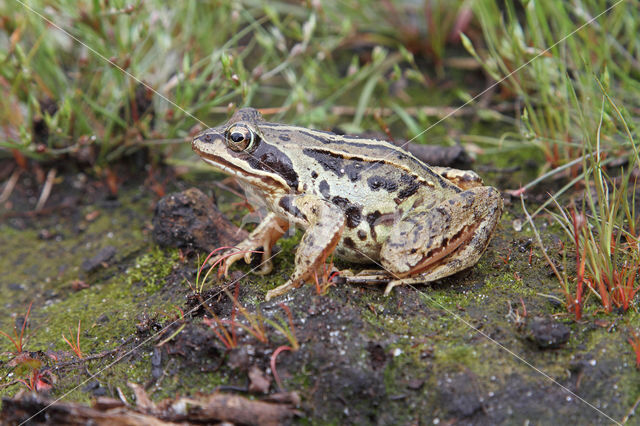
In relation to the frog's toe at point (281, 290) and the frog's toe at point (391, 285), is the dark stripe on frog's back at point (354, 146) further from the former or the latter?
the frog's toe at point (281, 290)

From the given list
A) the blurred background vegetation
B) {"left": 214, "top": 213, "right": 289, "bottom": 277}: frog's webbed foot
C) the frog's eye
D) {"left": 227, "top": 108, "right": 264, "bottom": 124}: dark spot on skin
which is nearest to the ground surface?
{"left": 214, "top": 213, "right": 289, "bottom": 277}: frog's webbed foot

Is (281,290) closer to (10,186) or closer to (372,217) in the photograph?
(372,217)

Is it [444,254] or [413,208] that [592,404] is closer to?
[444,254]

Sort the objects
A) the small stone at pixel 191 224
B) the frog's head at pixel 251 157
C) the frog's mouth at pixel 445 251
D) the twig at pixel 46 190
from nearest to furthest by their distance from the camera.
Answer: the frog's mouth at pixel 445 251 < the frog's head at pixel 251 157 < the small stone at pixel 191 224 < the twig at pixel 46 190

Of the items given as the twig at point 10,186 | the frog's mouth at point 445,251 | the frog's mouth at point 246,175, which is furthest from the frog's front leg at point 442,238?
the twig at point 10,186

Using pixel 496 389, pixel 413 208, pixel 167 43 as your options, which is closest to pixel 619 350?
pixel 496 389

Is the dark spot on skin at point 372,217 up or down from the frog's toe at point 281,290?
up

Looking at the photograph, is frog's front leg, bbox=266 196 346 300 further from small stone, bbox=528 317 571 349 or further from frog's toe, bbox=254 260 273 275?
small stone, bbox=528 317 571 349
